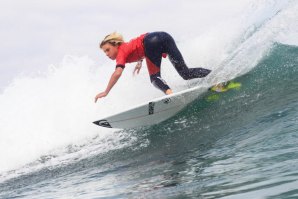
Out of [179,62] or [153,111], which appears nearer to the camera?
[153,111]

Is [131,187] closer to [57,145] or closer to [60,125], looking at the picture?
[57,145]

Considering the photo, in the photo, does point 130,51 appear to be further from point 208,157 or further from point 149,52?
point 208,157

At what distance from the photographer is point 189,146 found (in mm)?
5500

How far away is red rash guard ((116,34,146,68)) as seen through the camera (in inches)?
260

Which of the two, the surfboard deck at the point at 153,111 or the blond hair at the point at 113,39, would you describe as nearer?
the blond hair at the point at 113,39

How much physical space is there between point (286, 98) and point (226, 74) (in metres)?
1.84

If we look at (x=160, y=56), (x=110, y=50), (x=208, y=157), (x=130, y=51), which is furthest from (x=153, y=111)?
(x=208, y=157)

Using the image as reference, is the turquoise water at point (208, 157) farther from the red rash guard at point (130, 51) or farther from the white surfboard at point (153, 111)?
the red rash guard at point (130, 51)

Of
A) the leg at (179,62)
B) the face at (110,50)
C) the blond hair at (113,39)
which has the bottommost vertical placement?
the leg at (179,62)

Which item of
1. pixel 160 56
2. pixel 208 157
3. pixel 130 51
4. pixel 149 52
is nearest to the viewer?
pixel 208 157

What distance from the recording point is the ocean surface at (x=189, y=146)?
3369mm

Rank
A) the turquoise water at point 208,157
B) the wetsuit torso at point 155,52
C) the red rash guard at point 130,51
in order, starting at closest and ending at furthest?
1. the turquoise water at point 208,157
2. the red rash guard at point 130,51
3. the wetsuit torso at point 155,52

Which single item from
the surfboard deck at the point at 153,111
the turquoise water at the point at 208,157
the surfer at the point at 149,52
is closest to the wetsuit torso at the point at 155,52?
the surfer at the point at 149,52

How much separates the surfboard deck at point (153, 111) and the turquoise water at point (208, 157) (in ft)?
0.48
